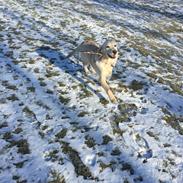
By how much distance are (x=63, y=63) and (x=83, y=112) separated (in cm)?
304

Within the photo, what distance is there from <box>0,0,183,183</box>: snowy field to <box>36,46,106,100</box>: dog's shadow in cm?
3

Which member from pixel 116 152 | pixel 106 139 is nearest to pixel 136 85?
pixel 106 139

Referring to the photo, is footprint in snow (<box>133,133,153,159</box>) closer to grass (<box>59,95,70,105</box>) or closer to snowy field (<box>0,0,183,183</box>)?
snowy field (<box>0,0,183,183</box>)

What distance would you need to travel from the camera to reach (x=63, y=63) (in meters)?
10.8

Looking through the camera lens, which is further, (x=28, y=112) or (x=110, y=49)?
(x=110, y=49)

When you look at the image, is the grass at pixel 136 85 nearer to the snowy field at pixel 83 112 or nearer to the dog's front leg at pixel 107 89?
the snowy field at pixel 83 112

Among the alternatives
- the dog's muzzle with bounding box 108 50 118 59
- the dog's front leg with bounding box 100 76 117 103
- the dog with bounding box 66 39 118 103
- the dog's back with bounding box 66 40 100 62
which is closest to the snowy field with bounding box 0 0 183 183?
the dog's front leg with bounding box 100 76 117 103

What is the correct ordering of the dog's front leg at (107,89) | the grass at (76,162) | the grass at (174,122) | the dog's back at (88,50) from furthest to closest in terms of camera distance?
→ the dog's back at (88,50) → the dog's front leg at (107,89) → the grass at (174,122) → the grass at (76,162)

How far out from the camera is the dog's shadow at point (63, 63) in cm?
980

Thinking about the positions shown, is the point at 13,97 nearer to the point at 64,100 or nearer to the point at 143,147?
the point at 64,100

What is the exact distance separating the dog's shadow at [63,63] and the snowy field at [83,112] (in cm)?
3

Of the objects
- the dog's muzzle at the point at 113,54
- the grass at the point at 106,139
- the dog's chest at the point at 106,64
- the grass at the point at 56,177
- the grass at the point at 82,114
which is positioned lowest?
the grass at the point at 82,114

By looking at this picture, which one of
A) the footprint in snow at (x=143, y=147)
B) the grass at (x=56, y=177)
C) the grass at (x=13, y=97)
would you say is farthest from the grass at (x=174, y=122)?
the grass at (x=13, y=97)

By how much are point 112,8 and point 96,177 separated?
1547cm
